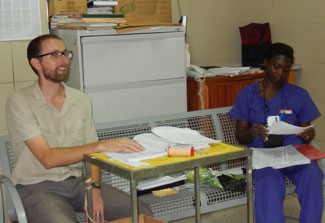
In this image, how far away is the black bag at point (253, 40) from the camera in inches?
209

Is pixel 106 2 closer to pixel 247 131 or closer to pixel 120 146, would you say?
pixel 247 131

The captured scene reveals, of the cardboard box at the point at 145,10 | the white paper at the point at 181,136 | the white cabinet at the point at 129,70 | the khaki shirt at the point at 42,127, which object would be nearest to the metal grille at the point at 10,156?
the khaki shirt at the point at 42,127

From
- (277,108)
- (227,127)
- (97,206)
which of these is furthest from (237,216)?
(97,206)

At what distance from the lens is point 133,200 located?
2.26 meters

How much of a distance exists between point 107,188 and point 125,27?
145cm

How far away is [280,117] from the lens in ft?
11.7

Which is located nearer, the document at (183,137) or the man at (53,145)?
→ the document at (183,137)

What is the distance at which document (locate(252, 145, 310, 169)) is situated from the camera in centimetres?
326

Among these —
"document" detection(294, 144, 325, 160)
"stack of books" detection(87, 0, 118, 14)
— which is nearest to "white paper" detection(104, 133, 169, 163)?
"document" detection(294, 144, 325, 160)

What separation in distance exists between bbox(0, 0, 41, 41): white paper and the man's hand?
184cm

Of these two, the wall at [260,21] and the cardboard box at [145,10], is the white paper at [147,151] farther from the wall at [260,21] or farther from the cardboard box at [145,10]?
the wall at [260,21]

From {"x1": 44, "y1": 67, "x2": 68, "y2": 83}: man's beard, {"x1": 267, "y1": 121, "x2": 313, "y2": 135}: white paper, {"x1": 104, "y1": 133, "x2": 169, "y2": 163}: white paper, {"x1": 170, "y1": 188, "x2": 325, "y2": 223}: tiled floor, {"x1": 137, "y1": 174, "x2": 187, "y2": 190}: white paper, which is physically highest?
{"x1": 44, "y1": 67, "x2": 68, "y2": 83}: man's beard

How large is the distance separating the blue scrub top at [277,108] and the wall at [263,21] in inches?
62.6

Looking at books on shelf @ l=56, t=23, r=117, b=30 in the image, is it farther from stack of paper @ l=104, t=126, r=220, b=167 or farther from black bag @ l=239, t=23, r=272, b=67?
black bag @ l=239, t=23, r=272, b=67
